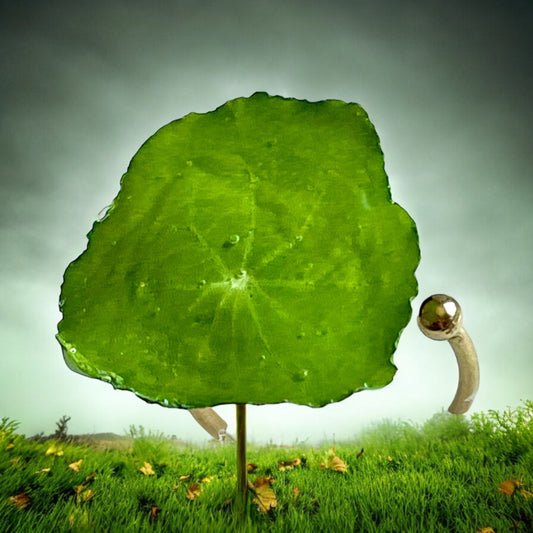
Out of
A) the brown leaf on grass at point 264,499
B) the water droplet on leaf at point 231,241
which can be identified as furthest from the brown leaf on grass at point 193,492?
the water droplet on leaf at point 231,241

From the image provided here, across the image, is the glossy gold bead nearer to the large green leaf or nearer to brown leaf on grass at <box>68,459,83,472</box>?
the large green leaf

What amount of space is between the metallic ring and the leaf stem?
0.45 m

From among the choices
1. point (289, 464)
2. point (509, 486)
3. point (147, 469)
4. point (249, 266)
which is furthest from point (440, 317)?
point (147, 469)

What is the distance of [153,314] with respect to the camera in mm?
646

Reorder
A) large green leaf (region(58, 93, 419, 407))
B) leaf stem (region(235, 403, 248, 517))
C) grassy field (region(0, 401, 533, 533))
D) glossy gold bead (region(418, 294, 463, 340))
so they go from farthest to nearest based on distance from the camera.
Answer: grassy field (region(0, 401, 533, 533)), glossy gold bead (region(418, 294, 463, 340)), leaf stem (region(235, 403, 248, 517)), large green leaf (region(58, 93, 419, 407))

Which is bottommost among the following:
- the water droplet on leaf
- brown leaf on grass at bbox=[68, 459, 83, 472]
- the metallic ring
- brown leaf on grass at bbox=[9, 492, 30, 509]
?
brown leaf on grass at bbox=[9, 492, 30, 509]

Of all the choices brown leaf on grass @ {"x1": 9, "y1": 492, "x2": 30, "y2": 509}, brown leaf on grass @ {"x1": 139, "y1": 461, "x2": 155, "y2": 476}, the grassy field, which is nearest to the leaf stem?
the grassy field

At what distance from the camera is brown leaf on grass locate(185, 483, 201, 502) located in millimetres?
1282

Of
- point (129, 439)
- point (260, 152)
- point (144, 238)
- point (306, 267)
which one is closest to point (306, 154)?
point (260, 152)

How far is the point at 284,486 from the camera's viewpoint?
1.39 m

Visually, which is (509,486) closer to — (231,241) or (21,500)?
(231,241)

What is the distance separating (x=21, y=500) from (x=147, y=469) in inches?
23.3

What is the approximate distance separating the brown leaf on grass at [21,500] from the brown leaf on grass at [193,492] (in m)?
0.47

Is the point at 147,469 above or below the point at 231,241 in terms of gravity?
below
